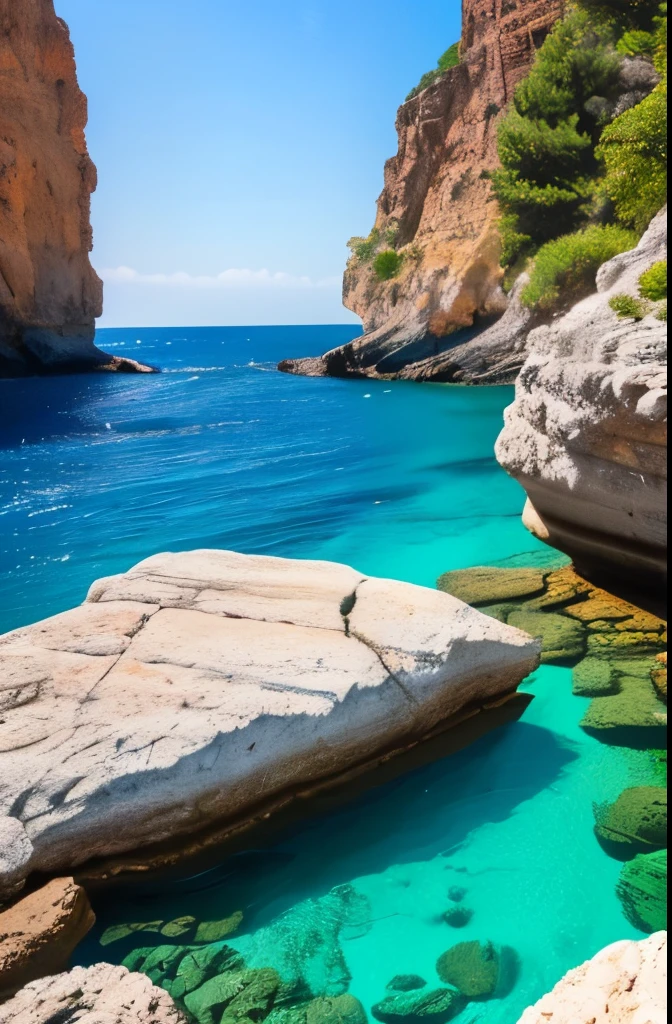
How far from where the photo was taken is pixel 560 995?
2951 millimetres

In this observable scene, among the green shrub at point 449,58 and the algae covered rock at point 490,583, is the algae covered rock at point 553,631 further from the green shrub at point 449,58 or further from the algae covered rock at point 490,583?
the green shrub at point 449,58

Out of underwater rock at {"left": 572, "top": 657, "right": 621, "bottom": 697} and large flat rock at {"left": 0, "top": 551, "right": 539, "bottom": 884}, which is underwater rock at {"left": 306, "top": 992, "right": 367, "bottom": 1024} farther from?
underwater rock at {"left": 572, "top": 657, "right": 621, "bottom": 697}

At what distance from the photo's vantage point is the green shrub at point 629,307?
8.65 m

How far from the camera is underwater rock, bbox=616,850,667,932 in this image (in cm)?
473

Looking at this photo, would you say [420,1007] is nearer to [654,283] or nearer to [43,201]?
[654,283]

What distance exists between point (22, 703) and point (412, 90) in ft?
178

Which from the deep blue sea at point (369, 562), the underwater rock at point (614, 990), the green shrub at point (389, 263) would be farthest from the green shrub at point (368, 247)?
the underwater rock at point (614, 990)

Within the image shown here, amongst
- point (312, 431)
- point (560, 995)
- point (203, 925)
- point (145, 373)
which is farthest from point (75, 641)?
point (145, 373)

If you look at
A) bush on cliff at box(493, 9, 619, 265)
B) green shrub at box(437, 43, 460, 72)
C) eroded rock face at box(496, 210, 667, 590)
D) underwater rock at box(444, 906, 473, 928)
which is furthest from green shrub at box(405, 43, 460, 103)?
underwater rock at box(444, 906, 473, 928)

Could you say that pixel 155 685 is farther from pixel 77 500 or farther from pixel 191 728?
pixel 77 500

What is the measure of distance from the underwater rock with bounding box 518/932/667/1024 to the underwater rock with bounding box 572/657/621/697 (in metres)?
4.48

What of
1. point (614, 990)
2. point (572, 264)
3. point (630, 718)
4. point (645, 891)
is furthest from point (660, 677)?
point (572, 264)

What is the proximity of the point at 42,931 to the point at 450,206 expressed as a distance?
4175 cm

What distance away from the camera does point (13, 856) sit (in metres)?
4.75
